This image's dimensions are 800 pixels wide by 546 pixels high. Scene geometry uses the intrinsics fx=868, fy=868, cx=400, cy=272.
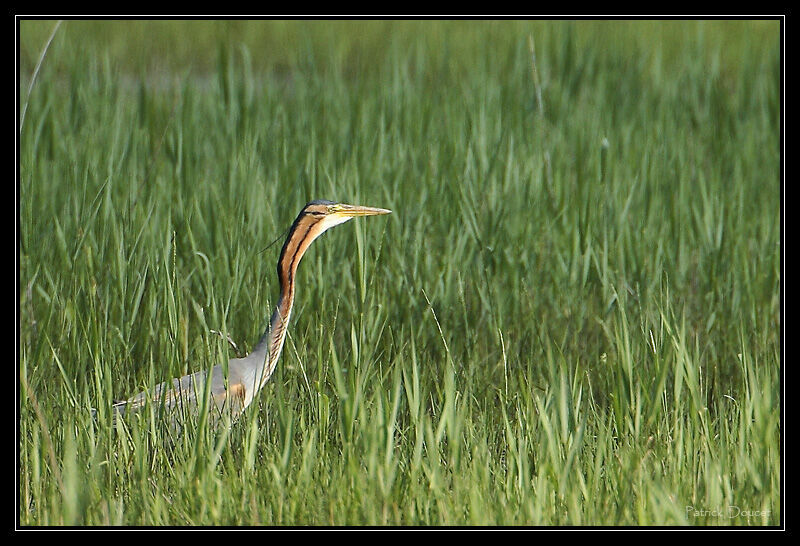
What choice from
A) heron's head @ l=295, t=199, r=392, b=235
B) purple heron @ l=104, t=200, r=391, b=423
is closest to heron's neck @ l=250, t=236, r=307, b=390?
purple heron @ l=104, t=200, r=391, b=423

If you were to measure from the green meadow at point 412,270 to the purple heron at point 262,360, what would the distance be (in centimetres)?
8

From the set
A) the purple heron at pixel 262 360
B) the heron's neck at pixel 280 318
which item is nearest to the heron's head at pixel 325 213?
the purple heron at pixel 262 360

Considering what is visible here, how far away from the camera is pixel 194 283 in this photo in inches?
132

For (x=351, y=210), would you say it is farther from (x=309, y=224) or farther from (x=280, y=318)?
(x=280, y=318)

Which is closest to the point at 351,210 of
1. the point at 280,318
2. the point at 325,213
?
the point at 325,213

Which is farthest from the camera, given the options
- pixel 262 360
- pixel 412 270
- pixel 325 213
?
pixel 412 270

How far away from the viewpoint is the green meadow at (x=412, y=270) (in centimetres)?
236

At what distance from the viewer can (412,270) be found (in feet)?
11.1

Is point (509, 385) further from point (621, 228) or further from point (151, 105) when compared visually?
point (151, 105)

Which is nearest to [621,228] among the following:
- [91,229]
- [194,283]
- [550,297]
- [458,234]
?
[550,297]

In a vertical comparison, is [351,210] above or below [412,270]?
above

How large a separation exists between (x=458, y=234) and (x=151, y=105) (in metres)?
1.65

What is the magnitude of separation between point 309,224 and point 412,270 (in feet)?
1.91

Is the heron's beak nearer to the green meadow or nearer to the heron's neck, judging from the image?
the green meadow
